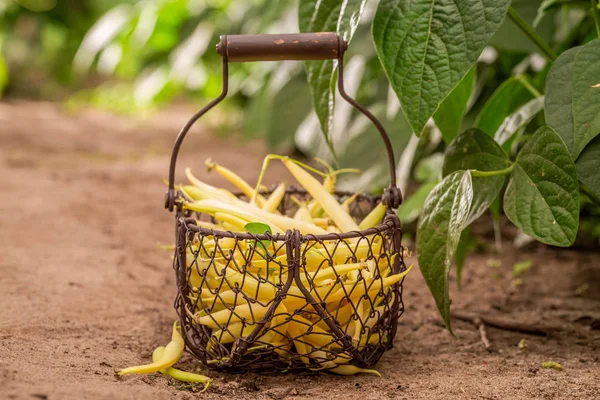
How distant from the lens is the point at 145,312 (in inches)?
47.1

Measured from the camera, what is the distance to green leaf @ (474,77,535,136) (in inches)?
47.3

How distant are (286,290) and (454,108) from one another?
45cm

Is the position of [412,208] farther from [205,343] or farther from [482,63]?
[205,343]

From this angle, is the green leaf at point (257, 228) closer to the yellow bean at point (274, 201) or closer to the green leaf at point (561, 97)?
the yellow bean at point (274, 201)

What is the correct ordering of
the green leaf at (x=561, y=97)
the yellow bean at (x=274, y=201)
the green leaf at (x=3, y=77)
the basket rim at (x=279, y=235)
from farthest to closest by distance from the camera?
1. the green leaf at (x=3, y=77)
2. the yellow bean at (x=274, y=201)
3. the green leaf at (x=561, y=97)
4. the basket rim at (x=279, y=235)

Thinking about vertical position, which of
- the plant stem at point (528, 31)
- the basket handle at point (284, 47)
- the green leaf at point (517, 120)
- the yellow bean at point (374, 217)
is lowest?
the yellow bean at point (374, 217)

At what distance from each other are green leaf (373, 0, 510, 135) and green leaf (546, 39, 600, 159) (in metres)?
0.13

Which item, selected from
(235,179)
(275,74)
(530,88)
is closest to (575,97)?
(530,88)

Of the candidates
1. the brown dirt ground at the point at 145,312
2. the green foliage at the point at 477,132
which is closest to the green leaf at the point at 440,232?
the green foliage at the point at 477,132

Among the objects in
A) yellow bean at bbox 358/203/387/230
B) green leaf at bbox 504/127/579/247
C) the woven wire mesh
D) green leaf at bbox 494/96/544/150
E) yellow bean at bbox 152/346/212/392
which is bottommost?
yellow bean at bbox 152/346/212/392

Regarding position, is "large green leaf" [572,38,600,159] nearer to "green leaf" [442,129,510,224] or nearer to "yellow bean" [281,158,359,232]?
"green leaf" [442,129,510,224]

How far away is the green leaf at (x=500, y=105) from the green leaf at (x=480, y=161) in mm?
164

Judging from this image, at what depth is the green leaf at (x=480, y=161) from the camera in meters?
1.00

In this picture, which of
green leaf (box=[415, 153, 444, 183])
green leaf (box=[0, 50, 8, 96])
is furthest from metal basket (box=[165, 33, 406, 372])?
green leaf (box=[0, 50, 8, 96])
